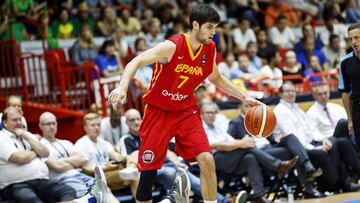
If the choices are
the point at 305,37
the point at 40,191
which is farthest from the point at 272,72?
the point at 40,191

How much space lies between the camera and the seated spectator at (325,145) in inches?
425

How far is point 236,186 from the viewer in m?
10.7

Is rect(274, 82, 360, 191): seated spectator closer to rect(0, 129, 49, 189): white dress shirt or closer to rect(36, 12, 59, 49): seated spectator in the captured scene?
rect(0, 129, 49, 189): white dress shirt

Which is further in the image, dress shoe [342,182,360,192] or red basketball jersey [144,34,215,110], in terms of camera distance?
dress shoe [342,182,360,192]

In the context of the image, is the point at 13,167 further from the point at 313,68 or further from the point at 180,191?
the point at 313,68

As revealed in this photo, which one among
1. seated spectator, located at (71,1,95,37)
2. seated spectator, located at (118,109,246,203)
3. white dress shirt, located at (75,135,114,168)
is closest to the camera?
seated spectator, located at (118,109,246,203)

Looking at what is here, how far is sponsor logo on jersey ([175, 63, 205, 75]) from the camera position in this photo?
711 cm

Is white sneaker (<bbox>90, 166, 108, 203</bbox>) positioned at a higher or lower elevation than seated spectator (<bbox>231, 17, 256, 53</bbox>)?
lower

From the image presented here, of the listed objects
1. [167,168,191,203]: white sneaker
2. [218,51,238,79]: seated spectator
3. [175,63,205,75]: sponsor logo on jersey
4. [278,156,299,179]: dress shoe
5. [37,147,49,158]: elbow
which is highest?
[175,63,205,75]: sponsor logo on jersey

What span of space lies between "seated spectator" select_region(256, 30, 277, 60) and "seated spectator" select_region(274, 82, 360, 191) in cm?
463

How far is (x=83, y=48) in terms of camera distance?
13875 millimetres

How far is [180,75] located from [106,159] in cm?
326

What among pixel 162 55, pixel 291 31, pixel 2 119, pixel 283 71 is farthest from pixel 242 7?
pixel 162 55

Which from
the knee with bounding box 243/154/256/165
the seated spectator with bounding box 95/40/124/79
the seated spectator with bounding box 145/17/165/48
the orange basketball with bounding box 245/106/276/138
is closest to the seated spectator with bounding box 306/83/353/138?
the knee with bounding box 243/154/256/165
